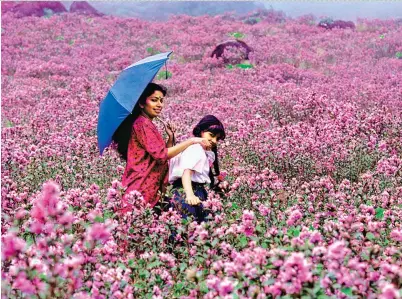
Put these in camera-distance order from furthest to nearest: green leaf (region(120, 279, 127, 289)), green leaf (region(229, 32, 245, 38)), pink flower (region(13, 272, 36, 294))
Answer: green leaf (region(229, 32, 245, 38)), green leaf (region(120, 279, 127, 289)), pink flower (region(13, 272, 36, 294))

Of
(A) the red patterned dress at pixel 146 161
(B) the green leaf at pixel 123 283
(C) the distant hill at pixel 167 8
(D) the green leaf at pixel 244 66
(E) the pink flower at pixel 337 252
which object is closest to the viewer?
(E) the pink flower at pixel 337 252

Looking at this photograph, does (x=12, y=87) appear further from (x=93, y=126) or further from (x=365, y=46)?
(x=365, y=46)

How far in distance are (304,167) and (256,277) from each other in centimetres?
372

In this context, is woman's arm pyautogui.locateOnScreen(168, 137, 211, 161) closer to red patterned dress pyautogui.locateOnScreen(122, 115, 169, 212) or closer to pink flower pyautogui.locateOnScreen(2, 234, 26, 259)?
red patterned dress pyautogui.locateOnScreen(122, 115, 169, 212)

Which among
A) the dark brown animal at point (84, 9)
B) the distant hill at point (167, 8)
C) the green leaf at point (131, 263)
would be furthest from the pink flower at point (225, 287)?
the distant hill at point (167, 8)

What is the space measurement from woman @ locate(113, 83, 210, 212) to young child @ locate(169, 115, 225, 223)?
13 cm

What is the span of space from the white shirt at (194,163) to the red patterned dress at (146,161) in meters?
0.10

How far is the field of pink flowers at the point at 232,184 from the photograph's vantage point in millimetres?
2822

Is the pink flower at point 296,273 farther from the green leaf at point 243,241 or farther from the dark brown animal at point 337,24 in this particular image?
the dark brown animal at point 337,24

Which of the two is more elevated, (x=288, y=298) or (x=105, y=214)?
(x=288, y=298)

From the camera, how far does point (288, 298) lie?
2602 mm

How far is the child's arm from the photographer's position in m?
4.75

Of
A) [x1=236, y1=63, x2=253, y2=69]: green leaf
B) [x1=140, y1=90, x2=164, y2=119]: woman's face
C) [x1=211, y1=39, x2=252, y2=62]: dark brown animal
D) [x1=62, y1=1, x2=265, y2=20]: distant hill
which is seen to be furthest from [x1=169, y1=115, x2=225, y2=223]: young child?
[x1=62, y1=1, x2=265, y2=20]: distant hill

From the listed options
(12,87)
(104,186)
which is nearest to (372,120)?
(104,186)
